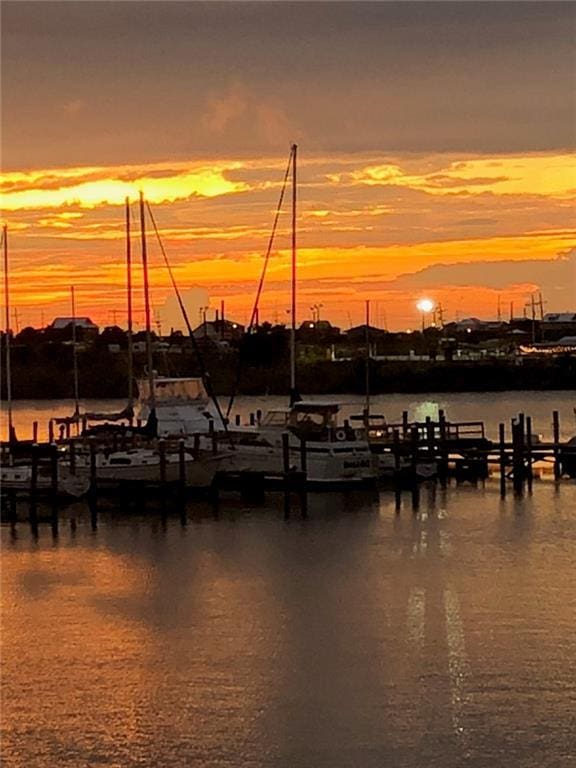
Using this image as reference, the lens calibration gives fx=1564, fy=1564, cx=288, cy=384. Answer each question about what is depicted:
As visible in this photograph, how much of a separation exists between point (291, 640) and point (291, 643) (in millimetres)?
172

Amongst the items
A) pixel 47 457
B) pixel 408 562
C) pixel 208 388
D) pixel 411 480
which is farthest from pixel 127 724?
pixel 208 388

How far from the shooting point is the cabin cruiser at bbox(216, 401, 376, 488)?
33.5 m

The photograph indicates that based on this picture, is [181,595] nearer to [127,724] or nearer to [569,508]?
[127,724]

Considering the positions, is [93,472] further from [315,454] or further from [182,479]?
[315,454]

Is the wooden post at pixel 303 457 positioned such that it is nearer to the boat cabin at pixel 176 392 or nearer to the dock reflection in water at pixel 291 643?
the dock reflection in water at pixel 291 643

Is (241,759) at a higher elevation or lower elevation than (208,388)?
lower

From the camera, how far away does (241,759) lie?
14891 mm

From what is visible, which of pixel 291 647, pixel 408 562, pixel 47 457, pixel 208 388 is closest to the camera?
pixel 291 647

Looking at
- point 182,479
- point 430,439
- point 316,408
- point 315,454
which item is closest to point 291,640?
point 182,479

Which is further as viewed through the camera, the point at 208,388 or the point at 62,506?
the point at 208,388

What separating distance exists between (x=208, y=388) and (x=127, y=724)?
27.1 metres

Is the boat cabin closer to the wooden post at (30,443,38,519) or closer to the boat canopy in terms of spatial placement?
the boat canopy

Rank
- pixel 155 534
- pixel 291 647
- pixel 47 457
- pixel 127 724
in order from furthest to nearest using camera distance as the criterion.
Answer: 1. pixel 47 457
2. pixel 155 534
3. pixel 291 647
4. pixel 127 724

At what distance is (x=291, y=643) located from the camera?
768 inches
